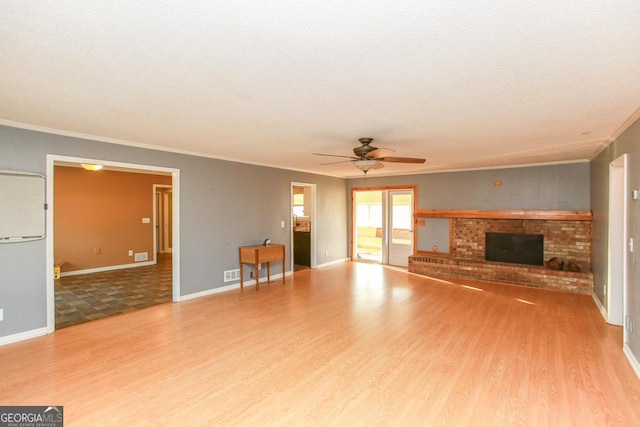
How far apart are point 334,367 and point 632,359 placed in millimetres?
2688

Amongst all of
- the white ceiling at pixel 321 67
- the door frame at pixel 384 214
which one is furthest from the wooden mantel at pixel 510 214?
the white ceiling at pixel 321 67

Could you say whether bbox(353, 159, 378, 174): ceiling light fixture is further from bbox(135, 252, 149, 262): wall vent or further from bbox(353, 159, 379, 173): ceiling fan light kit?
bbox(135, 252, 149, 262): wall vent

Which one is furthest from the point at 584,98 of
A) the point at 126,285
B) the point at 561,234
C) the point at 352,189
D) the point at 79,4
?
the point at 126,285

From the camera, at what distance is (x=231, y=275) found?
18.4 ft

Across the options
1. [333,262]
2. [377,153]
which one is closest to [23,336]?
[377,153]

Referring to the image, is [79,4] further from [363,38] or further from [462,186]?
[462,186]

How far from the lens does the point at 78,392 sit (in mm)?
2447

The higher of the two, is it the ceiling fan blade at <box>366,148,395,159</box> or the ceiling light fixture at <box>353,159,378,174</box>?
the ceiling fan blade at <box>366,148,395,159</box>

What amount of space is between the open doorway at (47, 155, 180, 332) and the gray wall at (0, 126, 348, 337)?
20 centimetres

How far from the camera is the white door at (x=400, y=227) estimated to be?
7.76m

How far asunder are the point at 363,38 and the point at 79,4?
4.28 ft

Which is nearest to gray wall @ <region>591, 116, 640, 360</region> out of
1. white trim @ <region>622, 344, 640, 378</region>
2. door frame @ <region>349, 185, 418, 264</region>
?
white trim @ <region>622, 344, 640, 378</region>

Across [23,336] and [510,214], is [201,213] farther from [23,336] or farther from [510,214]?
[510,214]

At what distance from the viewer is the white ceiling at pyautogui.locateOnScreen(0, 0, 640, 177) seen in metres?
1.46
